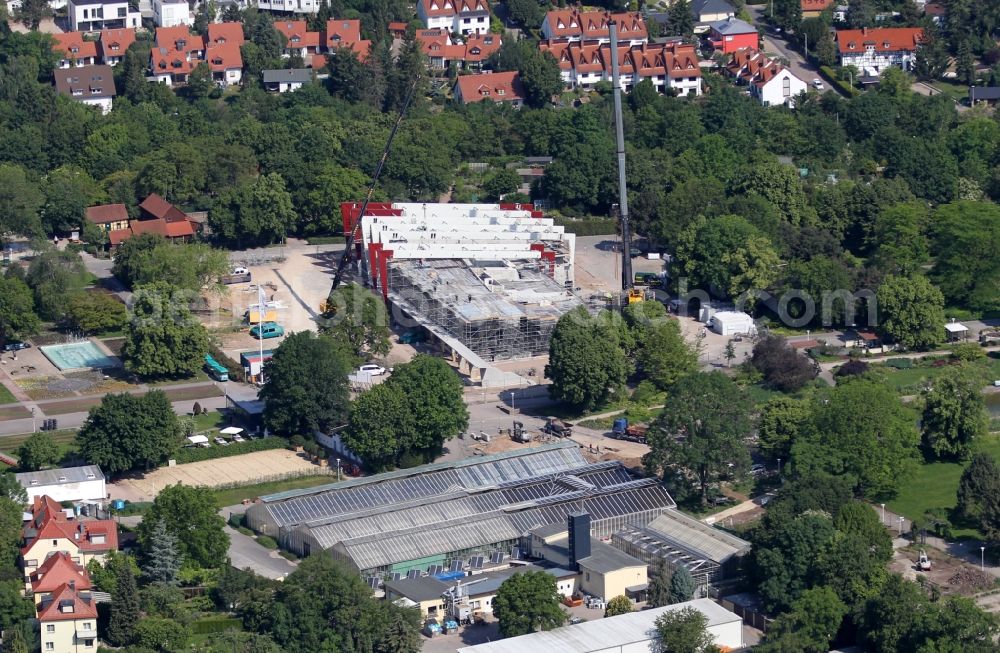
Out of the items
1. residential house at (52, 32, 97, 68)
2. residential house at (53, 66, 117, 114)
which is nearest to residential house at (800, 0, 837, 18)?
residential house at (53, 66, 117, 114)

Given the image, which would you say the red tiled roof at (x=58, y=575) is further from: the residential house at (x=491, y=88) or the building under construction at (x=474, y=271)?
the residential house at (x=491, y=88)

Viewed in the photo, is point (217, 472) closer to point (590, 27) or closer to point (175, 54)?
point (175, 54)

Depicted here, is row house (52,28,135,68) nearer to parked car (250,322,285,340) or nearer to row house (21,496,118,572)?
parked car (250,322,285,340)

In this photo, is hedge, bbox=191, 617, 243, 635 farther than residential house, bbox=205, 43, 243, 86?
No

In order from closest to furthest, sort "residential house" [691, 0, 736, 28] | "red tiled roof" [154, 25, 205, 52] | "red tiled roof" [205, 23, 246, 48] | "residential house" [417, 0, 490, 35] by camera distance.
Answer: "red tiled roof" [154, 25, 205, 52] → "red tiled roof" [205, 23, 246, 48] → "residential house" [417, 0, 490, 35] → "residential house" [691, 0, 736, 28]

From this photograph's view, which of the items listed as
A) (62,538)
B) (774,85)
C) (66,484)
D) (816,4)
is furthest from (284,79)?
(62,538)

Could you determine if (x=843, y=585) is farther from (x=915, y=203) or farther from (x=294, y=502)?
(x=915, y=203)
